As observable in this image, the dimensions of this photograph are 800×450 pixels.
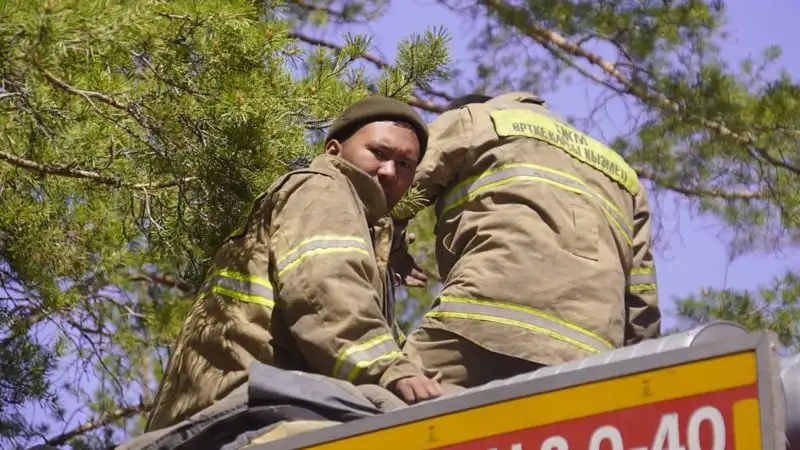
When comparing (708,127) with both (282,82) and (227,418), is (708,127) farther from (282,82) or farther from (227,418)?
(227,418)

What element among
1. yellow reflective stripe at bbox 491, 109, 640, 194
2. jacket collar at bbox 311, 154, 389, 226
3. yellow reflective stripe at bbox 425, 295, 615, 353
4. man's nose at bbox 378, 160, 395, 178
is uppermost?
yellow reflective stripe at bbox 491, 109, 640, 194

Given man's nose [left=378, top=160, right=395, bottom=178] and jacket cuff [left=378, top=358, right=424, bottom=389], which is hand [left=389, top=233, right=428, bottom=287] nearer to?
man's nose [left=378, top=160, right=395, bottom=178]

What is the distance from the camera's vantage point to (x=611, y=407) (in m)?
2.38

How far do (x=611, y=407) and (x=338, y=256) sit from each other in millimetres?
1282

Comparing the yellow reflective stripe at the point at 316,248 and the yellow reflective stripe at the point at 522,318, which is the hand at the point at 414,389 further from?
the yellow reflective stripe at the point at 522,318

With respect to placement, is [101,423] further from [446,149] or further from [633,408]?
[633,408]

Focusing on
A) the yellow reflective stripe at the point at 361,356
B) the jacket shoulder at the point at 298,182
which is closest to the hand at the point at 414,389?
the yellow reflective stripe at the point at 361,356

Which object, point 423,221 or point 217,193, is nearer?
point 217,193

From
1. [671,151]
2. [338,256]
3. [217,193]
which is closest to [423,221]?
[671,151]

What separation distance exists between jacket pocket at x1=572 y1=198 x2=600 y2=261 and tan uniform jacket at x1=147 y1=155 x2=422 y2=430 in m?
0.72

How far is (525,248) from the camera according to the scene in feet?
13.8

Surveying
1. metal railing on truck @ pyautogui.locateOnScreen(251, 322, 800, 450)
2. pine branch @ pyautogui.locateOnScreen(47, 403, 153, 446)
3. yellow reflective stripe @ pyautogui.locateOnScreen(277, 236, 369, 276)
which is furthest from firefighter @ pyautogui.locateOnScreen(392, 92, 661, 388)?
pine branch @ pyautogui.locateOnScreen(47, 403, 153, 446)

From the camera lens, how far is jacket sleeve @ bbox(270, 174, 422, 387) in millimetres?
3391

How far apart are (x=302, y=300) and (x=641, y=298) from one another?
153cm
